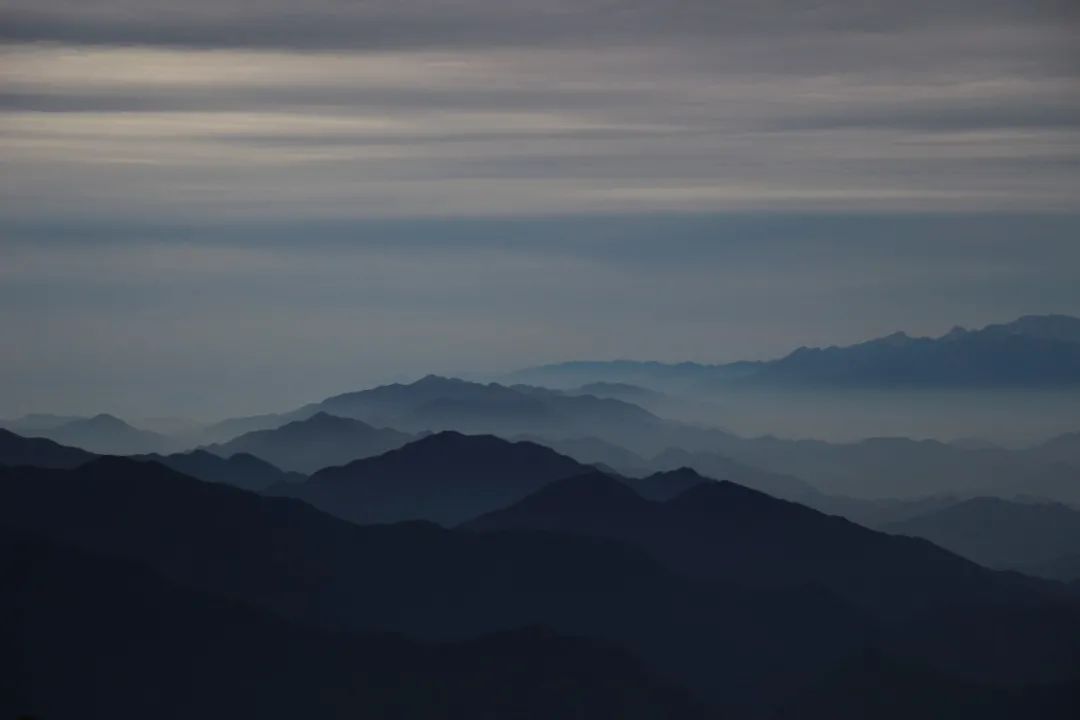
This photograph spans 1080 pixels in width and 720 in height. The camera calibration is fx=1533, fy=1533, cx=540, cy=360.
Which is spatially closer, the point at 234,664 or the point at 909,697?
the point at 234,664

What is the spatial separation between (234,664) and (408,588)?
43.2 metres

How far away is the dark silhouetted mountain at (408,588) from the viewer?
17588 cm

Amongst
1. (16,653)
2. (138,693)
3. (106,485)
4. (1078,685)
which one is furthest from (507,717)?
(1078,685)

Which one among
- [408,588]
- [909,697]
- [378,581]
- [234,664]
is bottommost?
[909,697]

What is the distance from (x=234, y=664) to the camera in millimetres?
147625

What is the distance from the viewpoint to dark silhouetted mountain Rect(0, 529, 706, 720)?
14225cm

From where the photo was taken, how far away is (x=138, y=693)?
468ft

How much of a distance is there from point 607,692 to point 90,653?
2009 inches

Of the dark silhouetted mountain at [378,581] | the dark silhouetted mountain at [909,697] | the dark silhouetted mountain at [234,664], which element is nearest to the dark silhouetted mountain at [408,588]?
the dark silhouetted mountain at [378,581]

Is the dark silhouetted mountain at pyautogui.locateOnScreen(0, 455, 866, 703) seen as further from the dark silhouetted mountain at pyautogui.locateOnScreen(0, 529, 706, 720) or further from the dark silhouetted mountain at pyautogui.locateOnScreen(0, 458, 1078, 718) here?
the dark silhouetted mountain at pyautogui.locateOnScreen(0, 529, 706, 720)

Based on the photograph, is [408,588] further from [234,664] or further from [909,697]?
[909,697]

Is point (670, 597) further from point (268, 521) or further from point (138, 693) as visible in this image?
point (138, 693)

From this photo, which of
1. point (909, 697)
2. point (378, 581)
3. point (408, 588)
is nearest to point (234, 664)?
point (378, 581)

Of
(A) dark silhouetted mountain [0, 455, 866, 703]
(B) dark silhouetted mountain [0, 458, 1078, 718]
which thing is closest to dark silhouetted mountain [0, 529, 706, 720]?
(B) dark silhouetted mountain [0, 458, 1078, 718]
